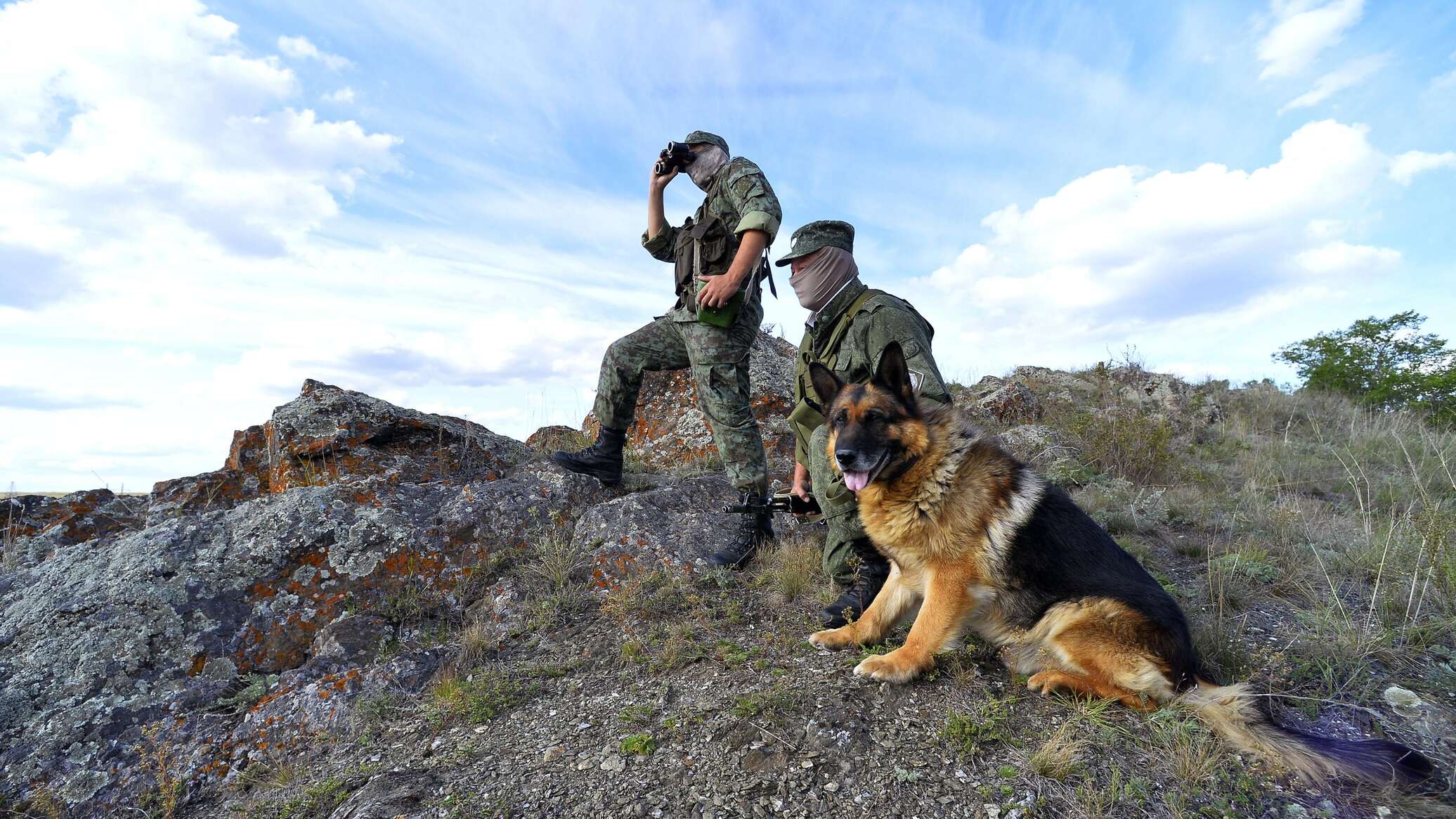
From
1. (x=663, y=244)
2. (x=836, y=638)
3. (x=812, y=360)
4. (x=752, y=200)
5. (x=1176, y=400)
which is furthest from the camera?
(x=1176, y=400)

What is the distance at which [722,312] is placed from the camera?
185 inches

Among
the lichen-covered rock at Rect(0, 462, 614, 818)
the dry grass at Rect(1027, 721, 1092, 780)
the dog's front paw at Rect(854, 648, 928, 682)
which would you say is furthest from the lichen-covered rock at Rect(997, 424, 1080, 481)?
the lichen-covered rock at Rect(0, 462, 614, 818)

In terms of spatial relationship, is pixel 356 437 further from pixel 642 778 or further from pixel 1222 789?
Answer: pixel 1222 789

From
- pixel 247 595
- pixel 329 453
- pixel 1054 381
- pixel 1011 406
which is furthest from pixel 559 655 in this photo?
pixel 1054 381

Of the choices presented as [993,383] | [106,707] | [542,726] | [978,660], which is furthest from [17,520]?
[993,383]

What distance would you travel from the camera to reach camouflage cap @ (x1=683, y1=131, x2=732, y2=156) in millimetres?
5055

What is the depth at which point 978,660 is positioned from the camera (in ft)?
10.5

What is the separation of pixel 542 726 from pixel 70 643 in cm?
336

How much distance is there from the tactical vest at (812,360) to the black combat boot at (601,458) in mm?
2075

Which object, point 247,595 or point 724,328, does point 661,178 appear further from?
point 247,595

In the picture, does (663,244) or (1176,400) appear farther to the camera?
(1176,400)

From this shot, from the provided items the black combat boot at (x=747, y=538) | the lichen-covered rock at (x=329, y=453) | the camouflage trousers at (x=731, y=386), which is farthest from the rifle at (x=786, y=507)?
the lichen-covered rock at (x=329, y=453)

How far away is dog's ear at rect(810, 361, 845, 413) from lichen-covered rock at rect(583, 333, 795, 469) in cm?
330

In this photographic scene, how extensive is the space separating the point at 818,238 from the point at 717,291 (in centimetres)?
89
